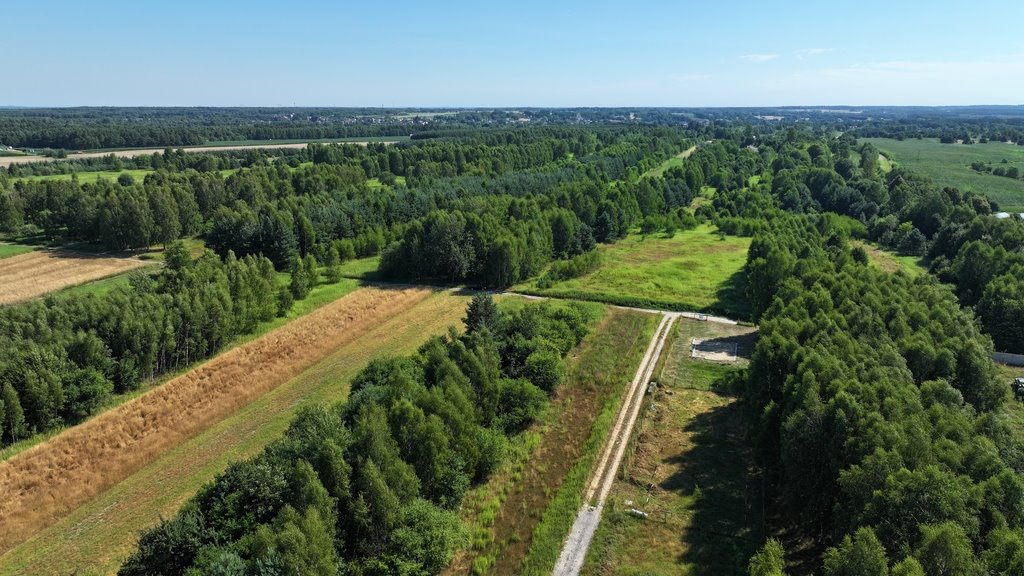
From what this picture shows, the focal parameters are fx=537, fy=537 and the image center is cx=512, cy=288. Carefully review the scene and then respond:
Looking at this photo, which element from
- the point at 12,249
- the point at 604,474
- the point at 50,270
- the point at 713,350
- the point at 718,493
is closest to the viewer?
the point at 718,493

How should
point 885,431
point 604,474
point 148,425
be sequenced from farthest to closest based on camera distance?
1. point 148,425
2. point 604,474
3. point 885,431

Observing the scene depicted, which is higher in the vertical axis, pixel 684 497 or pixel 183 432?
pixel 183 432

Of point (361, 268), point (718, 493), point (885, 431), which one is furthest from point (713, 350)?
point (361, 268)

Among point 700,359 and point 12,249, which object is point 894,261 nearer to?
point 700,359

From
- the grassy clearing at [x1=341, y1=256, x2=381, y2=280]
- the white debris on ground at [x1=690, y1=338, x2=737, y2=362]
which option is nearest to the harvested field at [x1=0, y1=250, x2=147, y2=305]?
the grassy clearing at [x1=341, y1=256, x2=381, y2=280]

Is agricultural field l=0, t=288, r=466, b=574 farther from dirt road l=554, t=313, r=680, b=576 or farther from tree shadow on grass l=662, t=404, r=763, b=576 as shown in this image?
tree shadow on grass l=662, t=404, r=763, b=576

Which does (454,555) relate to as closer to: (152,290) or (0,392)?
(0,392)
